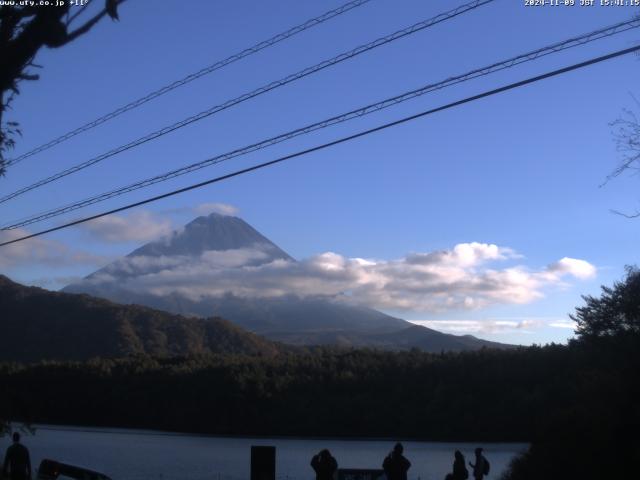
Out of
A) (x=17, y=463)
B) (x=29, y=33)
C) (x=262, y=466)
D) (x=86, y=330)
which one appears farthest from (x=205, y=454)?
(x=86, y=330)

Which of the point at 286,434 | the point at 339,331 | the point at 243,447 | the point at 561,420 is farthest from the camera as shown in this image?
the point at 339,331

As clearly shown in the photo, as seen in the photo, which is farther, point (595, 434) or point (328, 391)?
point (328, 391)

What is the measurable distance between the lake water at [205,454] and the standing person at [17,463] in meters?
17.6

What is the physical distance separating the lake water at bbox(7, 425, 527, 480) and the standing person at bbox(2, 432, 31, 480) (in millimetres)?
17619

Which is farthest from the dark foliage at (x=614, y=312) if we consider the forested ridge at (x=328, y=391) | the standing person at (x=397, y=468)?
the standing person at (x=397, y=468)

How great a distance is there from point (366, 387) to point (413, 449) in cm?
1620

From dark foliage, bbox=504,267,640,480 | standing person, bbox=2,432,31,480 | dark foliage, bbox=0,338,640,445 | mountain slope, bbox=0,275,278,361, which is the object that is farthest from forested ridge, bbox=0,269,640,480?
standing person, bbox=2,432,31,480

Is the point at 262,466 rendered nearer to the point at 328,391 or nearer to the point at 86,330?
the point at 328,391

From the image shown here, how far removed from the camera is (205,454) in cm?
4622

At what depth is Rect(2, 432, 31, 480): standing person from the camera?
13200 millimetres

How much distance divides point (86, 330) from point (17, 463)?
85.9 m

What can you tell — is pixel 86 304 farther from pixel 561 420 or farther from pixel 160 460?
pixel 561 420

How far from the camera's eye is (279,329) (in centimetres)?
19512

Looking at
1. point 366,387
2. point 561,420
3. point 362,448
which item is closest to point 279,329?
point 366,387
